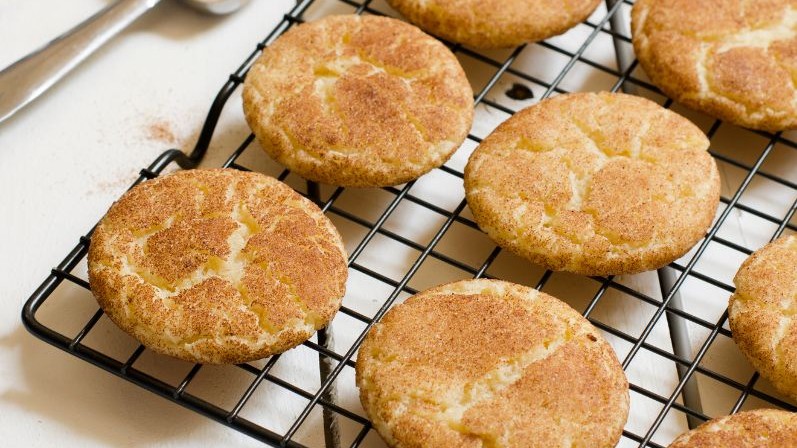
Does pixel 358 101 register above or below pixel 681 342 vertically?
above

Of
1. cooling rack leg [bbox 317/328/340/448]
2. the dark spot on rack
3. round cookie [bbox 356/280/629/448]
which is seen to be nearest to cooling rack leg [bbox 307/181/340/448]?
cooling rack leg [bbox 317/328/340/448]

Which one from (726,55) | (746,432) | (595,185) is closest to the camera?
(746,432)

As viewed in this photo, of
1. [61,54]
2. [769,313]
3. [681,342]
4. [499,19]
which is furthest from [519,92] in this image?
[61,54]

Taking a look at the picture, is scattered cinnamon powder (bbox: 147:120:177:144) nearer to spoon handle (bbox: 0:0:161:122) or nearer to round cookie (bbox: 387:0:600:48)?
spoon handle (bbox: 0:0:161:122)

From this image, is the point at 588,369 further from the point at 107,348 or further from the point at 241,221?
the point at 107,348

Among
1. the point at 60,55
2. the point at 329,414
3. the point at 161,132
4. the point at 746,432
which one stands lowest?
the point at 329,414

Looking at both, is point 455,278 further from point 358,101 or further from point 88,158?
point 88,158
